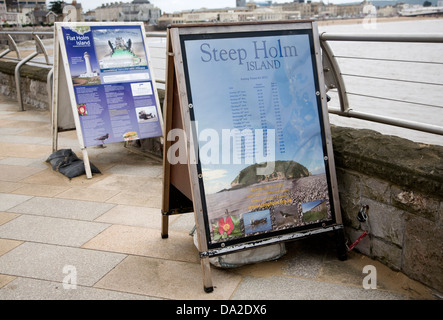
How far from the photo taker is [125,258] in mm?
3260

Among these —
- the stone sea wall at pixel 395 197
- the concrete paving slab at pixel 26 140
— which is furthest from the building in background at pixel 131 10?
the stone sea wall at pixel 395 197

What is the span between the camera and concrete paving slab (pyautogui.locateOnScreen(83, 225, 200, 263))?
3.32 meters

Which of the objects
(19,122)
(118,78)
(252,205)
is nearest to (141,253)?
(252,205)

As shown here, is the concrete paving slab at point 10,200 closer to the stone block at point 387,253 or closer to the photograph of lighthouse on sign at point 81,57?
the photograph of lighthouse on sign at point 81,57

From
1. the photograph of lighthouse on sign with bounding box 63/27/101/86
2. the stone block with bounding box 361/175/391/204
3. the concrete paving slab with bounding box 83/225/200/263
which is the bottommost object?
the concrete paving slab with bounding box 83/225/200/263

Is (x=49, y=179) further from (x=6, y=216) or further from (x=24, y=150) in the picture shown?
(x=24, y=150)

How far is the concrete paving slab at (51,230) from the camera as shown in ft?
11.8

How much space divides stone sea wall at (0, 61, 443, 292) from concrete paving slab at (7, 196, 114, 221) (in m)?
2.12

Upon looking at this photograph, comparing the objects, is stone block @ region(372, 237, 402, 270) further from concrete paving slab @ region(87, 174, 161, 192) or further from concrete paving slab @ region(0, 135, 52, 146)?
concrete paving slab @ region(0, 135, 52, 146)

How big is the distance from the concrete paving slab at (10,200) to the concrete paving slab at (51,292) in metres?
1.55

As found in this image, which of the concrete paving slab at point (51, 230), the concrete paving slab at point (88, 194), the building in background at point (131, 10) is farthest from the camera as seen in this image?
the building in background at point (131, 10)

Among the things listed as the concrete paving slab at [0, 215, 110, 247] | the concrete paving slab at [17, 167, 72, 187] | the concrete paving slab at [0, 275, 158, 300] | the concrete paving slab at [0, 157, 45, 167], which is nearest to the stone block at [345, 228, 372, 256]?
the concrete paving slab at [0, 275, 158, 300]

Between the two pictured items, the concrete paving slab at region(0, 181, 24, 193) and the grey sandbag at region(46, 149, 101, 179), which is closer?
the concrete paving slab at region(0, 181, 24, 193)

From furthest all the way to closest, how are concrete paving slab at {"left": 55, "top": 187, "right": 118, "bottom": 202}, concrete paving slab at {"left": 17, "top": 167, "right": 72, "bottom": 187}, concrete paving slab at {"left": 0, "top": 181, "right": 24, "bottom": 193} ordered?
concrete paving slab at {"left": 17, "top": 167, "right": 72, "bottom": 187}, concrete paving slab at {"left": 0, "top": 181, "right": 24, "bottom": 193}, concrete paving slab at {"left": 55, "top": 187, "right": 118, "bottom": 202}
